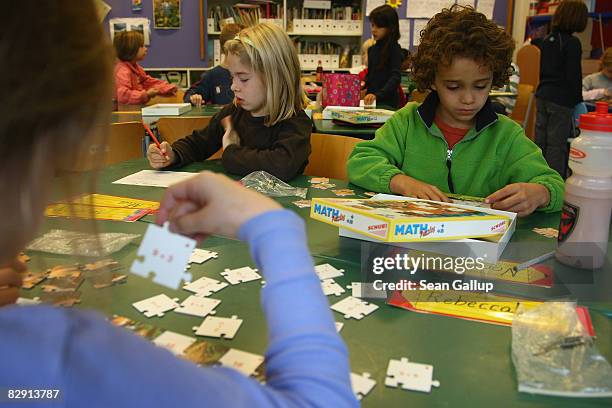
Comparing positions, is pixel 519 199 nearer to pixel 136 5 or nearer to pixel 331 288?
pixel 331 288

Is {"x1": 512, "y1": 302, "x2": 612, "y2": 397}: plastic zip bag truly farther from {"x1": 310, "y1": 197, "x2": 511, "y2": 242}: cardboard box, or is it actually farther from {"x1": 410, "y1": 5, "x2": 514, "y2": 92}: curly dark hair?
{"x1": 410, "y1": 5, "x2": 514, "y2": 92}: curly dark hair

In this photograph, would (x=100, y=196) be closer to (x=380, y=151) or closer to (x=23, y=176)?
(x=380, y=151)

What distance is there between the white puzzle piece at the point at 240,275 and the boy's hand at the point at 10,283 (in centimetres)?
31

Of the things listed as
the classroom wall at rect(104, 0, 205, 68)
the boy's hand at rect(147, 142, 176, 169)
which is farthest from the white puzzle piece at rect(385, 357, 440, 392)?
the classroom wall at rect(104, 0, 205, 68)

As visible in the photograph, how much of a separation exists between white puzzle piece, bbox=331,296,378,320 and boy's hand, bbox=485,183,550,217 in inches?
21.0

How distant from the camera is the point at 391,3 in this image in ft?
18.7

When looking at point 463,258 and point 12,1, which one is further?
point 463,258

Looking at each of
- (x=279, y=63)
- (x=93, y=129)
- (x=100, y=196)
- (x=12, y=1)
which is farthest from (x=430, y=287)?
(x=279, y=63)

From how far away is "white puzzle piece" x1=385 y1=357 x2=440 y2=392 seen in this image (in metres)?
0.60

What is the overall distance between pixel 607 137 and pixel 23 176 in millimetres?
871

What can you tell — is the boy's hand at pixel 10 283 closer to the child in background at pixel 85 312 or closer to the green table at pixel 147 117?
the child in background at pixel 85 312

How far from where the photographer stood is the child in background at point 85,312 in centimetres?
38

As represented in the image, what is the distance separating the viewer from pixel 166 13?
5.50 meters

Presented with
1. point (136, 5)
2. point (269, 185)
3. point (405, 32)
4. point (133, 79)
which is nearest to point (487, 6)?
point (405, 32)
